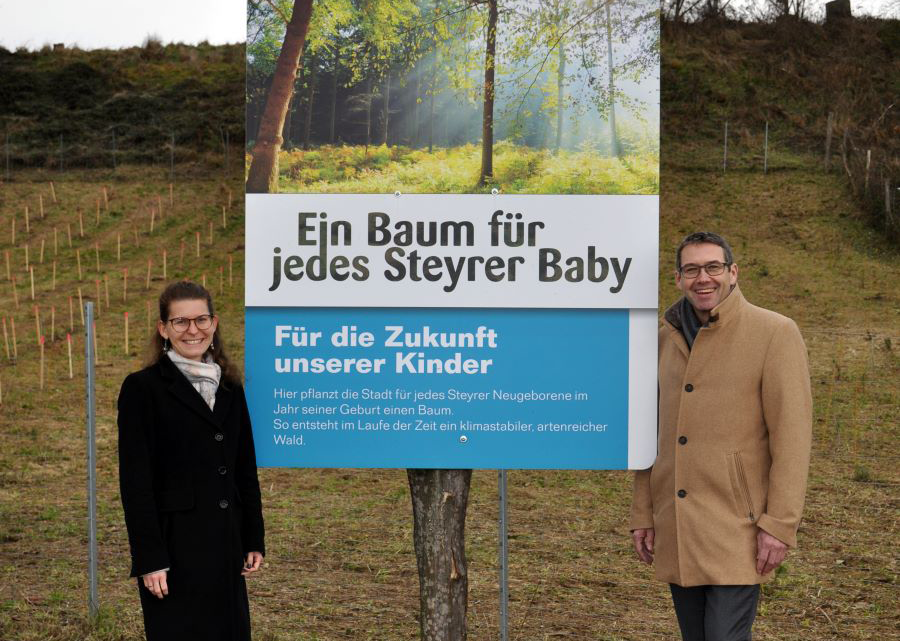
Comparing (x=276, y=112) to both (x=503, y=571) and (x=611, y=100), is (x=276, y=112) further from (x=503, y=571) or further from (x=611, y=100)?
(x=503, y=571)

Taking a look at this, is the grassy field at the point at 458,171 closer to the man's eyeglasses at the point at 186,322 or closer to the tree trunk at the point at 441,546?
the man's eyeglasses at the point at 186,322

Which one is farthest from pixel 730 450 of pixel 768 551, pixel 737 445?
pixel 768 551

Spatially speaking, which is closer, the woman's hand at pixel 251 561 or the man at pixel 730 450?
the man at pixel 730 450

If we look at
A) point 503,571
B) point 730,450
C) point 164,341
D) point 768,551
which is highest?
point 164,341

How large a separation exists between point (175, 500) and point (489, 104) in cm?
182

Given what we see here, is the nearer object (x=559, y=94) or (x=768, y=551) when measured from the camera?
(x=768, y=551)

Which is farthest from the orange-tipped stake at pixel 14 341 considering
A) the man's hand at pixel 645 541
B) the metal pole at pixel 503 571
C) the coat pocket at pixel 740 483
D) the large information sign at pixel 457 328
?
the coat pocket at pixel 740 483

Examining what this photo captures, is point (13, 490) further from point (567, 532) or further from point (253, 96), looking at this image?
point (253, 96)

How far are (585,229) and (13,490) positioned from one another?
779 centimetres

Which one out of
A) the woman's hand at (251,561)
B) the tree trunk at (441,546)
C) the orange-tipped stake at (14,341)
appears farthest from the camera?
the orange-tipped stake at (14,341)

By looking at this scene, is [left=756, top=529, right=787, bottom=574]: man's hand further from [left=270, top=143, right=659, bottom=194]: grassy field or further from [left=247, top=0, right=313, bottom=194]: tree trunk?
[left=247, top=0, right=313, bottom=194]: tree trunk

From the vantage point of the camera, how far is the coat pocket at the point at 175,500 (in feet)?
10.2

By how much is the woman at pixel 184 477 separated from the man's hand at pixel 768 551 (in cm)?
168

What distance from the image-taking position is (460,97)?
3.70m
